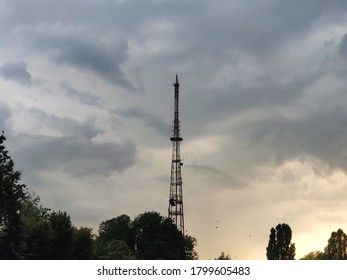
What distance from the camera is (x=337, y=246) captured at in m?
141

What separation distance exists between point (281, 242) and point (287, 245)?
1.49 meters

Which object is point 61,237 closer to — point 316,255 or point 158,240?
point 158,240

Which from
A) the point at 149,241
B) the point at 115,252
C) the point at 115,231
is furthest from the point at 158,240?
the point at 115,231

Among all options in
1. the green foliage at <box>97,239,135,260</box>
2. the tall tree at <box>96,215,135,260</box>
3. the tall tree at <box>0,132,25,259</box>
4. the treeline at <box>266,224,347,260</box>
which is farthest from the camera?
the treeline at <box>266,224,347,260</box>

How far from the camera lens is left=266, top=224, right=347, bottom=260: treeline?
136262 mm

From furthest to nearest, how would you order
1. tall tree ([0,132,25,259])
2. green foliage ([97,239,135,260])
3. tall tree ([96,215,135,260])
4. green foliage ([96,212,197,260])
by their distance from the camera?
tall tree ([96,215,135,260])
green foliage ([96,212,197,260])
green foliage ([97,239,135,260])
tall tree ([0,132,25,259])

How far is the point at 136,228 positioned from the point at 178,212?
19.8 metres

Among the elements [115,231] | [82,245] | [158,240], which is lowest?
[82,245]

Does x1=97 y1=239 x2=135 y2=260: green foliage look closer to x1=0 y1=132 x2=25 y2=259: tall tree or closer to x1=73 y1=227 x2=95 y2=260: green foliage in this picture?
x1=73 y1=227 x2=95 y2=260: green foliage

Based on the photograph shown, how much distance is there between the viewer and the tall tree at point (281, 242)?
448ft

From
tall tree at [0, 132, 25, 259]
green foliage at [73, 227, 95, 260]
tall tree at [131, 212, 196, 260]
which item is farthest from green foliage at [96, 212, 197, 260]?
tall tree at [0, 132, 25, 259]

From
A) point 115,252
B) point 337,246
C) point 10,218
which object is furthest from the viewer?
point 337,246

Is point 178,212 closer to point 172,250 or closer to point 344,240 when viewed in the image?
point 172,250

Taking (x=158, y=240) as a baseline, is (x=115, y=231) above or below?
above
